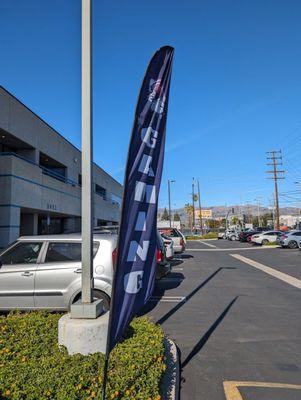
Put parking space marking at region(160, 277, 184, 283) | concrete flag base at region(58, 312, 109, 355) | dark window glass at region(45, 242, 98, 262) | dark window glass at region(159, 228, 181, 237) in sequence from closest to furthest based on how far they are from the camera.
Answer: concrete flag base at region(58, 312, 109, 355)
dark window glass at region(45, 242, 98, 262)
parking space marking at region(160, 277, 184, 283)
dark window glass at region(159, 228, 181, 237)

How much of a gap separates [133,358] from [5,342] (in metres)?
1.61

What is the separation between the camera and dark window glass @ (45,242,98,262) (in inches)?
299

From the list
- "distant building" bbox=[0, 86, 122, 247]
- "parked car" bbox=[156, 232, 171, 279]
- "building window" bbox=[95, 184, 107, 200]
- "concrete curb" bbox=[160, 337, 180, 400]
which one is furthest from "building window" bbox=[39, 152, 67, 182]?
"concrete curb" bbox=[160, 337, 180, 400]

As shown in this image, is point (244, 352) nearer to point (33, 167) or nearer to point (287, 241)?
point (33, 167)

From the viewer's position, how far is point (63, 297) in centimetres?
726

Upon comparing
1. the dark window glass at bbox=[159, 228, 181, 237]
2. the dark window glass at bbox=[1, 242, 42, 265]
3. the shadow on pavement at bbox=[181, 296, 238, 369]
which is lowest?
the shadow on pavement at bbox=[181, 296, 238, 369]

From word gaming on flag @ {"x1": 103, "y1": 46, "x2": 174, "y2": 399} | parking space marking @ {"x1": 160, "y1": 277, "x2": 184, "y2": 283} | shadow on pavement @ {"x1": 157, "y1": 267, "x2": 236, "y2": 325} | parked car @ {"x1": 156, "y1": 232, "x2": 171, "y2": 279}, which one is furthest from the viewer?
parking space marking @ {"x1": 160, "y1": 277, "x2": 184, "y2": 283}

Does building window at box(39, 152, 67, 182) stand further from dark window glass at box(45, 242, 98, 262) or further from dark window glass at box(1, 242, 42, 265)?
dark window glass at box(45, 242, 98, 262)

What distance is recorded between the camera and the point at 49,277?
7320 mm

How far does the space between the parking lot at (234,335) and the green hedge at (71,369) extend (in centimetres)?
69

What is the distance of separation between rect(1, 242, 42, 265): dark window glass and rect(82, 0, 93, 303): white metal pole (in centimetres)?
337

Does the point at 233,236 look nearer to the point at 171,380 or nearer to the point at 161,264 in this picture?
the point at 161,264

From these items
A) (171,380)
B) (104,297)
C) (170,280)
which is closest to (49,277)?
(104,297)

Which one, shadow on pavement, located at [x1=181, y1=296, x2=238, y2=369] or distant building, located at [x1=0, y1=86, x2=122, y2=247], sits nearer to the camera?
shadow on pavement, located at [x1=181, y1=296, x2=238, y2=369]
